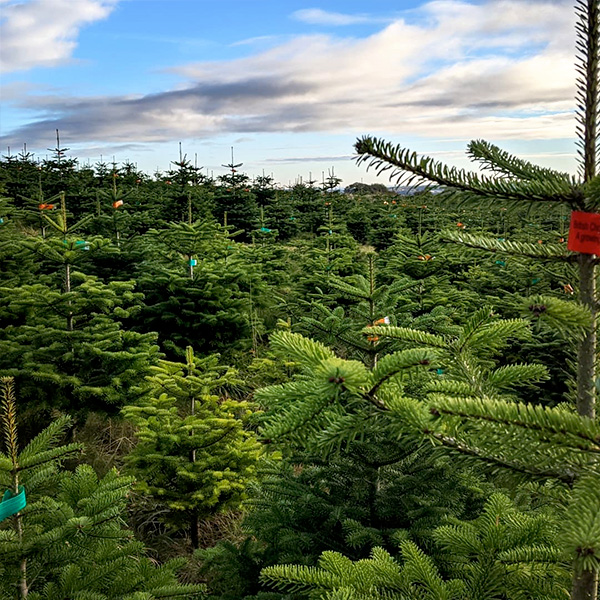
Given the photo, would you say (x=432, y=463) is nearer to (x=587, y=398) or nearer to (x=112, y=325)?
(x=587, y=398)

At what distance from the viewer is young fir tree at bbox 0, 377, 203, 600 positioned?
2.12 m

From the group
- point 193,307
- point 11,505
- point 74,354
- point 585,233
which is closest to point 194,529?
point 74,354

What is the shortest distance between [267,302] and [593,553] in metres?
7.26

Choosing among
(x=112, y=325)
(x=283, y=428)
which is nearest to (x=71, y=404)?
(x=112, y=325)

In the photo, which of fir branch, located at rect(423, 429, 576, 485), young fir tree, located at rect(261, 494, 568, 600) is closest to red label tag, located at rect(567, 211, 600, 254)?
fir branch, located at rect(423, 429, 576, 485)

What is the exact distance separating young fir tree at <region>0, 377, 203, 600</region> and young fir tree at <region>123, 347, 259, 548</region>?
1.24m

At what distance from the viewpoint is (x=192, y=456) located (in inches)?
157

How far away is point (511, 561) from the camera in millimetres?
1528

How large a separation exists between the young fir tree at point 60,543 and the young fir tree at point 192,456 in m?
1.24

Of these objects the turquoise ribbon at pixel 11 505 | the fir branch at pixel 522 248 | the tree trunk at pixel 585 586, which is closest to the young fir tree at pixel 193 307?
the turquoise ribbon at pixel 11 505

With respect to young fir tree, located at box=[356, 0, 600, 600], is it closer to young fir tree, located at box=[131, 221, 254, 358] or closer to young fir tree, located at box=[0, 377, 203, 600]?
young fir tree, located at box=[0, 377, 203, 600]

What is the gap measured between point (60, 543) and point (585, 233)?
2302 millimetres

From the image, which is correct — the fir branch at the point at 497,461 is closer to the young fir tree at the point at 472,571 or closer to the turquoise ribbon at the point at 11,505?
the young fir tree at the point at 472,571

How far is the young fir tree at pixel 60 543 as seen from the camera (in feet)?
6.97
